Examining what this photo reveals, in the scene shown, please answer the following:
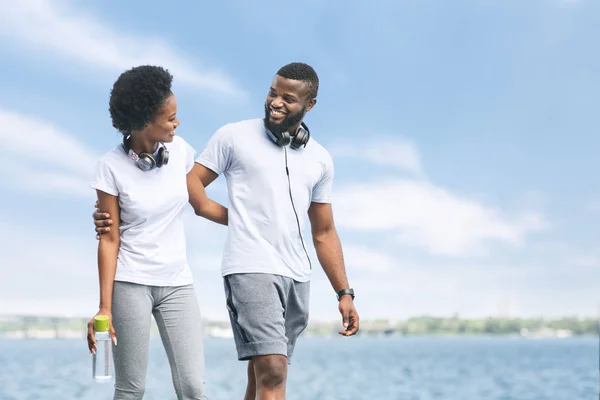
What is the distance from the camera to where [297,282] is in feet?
19.9

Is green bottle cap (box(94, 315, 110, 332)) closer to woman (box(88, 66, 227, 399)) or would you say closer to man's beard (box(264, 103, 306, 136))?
woman (box(88, 66, 227, 399))

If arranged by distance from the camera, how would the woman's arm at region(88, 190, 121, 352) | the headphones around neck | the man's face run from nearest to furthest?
1. the woman's arm at region(88, 190, 121, 352)
2. the headphones around neck
3. the man's face

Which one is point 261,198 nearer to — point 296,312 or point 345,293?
point 296,312

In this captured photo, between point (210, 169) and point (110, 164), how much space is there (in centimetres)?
83

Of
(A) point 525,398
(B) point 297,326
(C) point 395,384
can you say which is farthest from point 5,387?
(B) point 297,326

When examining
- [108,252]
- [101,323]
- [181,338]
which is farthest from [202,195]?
[101,323]

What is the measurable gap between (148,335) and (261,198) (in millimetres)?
1112

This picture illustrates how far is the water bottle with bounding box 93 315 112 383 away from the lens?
519 cm

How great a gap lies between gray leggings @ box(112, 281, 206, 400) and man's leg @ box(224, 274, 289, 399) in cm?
40

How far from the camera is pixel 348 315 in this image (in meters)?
6.33

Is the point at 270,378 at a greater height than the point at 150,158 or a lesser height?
lesser

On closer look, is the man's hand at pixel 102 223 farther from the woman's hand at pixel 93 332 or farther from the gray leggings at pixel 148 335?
the woman's hand at pixel 93 332

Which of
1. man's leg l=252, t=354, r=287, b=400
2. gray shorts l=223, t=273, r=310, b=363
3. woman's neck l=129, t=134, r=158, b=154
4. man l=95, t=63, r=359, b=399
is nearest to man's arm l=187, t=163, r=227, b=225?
man l=95, t=63, r=359, b=399

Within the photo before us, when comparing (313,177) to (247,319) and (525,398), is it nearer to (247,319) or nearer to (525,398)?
(247,319)
